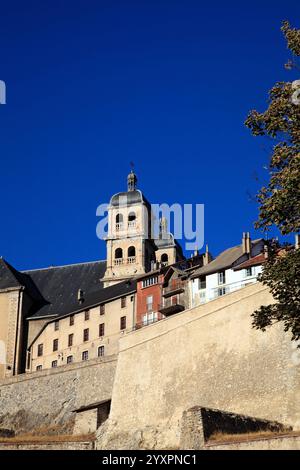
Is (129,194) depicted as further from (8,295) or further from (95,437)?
(95,437)

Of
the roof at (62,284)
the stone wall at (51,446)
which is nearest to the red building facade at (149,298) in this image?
the roof at (62,284)

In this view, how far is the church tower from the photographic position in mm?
88062

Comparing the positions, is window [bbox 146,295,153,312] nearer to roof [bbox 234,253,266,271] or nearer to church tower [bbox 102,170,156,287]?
roof [bbox 234,253,266,271]

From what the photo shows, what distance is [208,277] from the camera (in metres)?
61.8

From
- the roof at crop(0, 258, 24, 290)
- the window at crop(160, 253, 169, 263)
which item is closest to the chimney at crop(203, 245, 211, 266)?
the roof at crop(0, 258, 24, 290)

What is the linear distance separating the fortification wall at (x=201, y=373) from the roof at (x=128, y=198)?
40.1 m

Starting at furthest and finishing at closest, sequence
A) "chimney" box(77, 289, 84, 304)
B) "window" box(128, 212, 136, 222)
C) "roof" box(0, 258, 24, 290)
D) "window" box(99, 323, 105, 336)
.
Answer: "window" box(128, 212, 136, 222), "roof" box(0, 258, 24, 290), "chimney" box(77, 289, 84, 304), "window" box(99, 323, 105, 336)

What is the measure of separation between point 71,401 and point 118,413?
31.6ft

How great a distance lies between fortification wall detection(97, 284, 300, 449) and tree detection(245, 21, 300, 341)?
1090cm

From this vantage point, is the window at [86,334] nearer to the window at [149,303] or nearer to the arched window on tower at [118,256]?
the window at [149,303]

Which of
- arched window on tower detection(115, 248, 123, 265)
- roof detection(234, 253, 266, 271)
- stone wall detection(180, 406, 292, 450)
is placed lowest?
stone wall detection(180, 406, 292, 450)

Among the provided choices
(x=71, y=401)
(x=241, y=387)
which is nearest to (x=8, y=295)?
(x=71, y=401)

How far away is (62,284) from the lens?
87938 millimetres

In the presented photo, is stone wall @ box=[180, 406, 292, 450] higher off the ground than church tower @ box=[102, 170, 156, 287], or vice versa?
church tower @ box=[102, 170, 156, 287]
